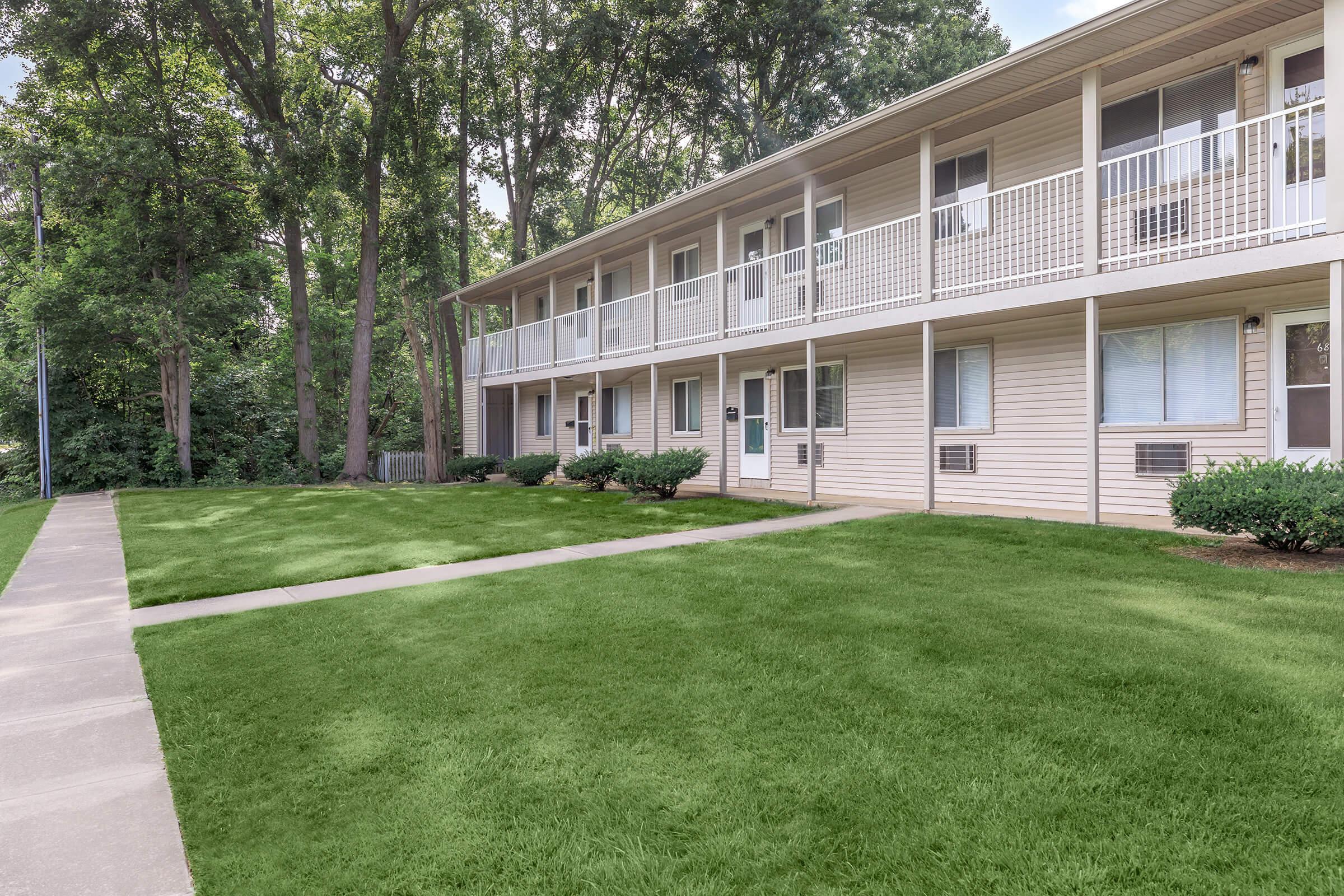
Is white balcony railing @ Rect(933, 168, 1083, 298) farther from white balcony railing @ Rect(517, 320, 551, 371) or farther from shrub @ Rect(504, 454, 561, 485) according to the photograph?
white balcony railing @ Rect(517, 320, 551, 371)

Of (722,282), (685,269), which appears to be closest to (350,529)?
(722,282)

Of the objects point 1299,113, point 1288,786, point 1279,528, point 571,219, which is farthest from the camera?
point 571,219

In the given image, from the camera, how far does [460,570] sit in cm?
717

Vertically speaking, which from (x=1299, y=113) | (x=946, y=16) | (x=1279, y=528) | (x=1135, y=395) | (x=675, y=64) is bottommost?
(x=1279, y=528)

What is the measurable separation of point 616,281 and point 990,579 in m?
15.2

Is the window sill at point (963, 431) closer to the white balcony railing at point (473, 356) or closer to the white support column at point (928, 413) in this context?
the white support column at point (928, 413)

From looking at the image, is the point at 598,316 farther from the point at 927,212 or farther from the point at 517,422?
the point at 927,212

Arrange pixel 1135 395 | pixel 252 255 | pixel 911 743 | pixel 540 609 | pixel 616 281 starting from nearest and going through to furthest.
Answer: pixel 911 743, pixel 540 609, pixel 1135 395, pixel 616 281, pixel 252 255

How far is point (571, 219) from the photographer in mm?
30344

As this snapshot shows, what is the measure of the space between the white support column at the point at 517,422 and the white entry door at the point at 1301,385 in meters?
16.7

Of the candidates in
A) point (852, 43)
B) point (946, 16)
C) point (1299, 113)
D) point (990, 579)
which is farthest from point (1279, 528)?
point (946, 16)

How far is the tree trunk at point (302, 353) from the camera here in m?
21.7

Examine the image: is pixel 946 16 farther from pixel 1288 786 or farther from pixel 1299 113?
pixel 1288 786

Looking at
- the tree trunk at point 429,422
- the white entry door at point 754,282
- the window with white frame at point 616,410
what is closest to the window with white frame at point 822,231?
the white entry door at point 754,282
